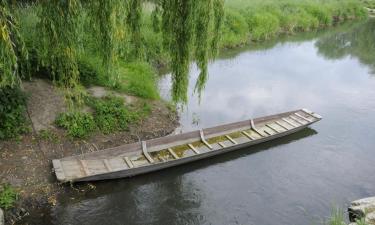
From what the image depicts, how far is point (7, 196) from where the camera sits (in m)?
8.96

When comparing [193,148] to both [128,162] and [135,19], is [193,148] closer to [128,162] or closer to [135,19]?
[128,162]

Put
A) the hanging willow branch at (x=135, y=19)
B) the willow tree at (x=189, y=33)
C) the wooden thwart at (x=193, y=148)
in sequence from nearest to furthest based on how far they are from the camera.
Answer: the willow tree at (x=189, y=33) < the hanging willow branch at (x=135, y=19) < the wooden thwart at (x=193, y=148)

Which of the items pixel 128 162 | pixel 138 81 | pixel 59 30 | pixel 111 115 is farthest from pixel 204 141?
pixel 59 30

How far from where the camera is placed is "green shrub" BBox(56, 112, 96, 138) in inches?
444

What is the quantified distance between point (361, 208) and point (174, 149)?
5308 millimetres

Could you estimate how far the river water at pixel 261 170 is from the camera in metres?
9.55

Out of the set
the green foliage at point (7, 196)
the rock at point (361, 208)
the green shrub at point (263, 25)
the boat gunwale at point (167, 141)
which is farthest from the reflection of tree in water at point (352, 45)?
the green foliage at point (7, 196)

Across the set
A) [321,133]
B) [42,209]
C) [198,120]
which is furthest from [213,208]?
[321,133]

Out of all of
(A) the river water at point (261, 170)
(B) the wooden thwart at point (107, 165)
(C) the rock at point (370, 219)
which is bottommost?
(A) the river water at point (261, 170)

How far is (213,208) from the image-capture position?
9828mm

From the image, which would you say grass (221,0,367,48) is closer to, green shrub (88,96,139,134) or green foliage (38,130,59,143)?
green shrub (88,96,139,134)

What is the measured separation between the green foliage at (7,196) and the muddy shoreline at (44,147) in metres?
0.12

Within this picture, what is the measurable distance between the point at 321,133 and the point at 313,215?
210 inches

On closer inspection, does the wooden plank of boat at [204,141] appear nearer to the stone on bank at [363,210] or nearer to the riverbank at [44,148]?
the riverbank at [44,148]
